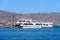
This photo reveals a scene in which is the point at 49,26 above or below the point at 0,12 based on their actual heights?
below

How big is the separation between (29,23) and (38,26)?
136 inches

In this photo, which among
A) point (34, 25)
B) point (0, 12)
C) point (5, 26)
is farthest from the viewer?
point (0, 12)

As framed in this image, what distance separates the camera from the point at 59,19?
196875mm

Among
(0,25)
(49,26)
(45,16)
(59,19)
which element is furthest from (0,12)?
(49,26)

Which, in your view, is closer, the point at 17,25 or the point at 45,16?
the point at 17,25

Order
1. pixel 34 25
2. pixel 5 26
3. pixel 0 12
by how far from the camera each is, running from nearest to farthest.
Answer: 1. pixel 34 25
2. pixel 5 26
3. pixel 0 12

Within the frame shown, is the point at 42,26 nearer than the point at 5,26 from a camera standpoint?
Yes

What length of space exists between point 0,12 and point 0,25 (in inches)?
3360

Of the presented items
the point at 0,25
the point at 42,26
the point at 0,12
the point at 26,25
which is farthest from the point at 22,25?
the point at 0,12

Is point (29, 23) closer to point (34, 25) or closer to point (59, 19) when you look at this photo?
point (34, 25)

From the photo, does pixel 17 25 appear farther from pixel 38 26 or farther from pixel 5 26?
pixel 38 26

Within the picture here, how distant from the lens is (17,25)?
101188 mm

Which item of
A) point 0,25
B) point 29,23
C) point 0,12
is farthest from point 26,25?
point 0,12

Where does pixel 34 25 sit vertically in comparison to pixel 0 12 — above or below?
below
